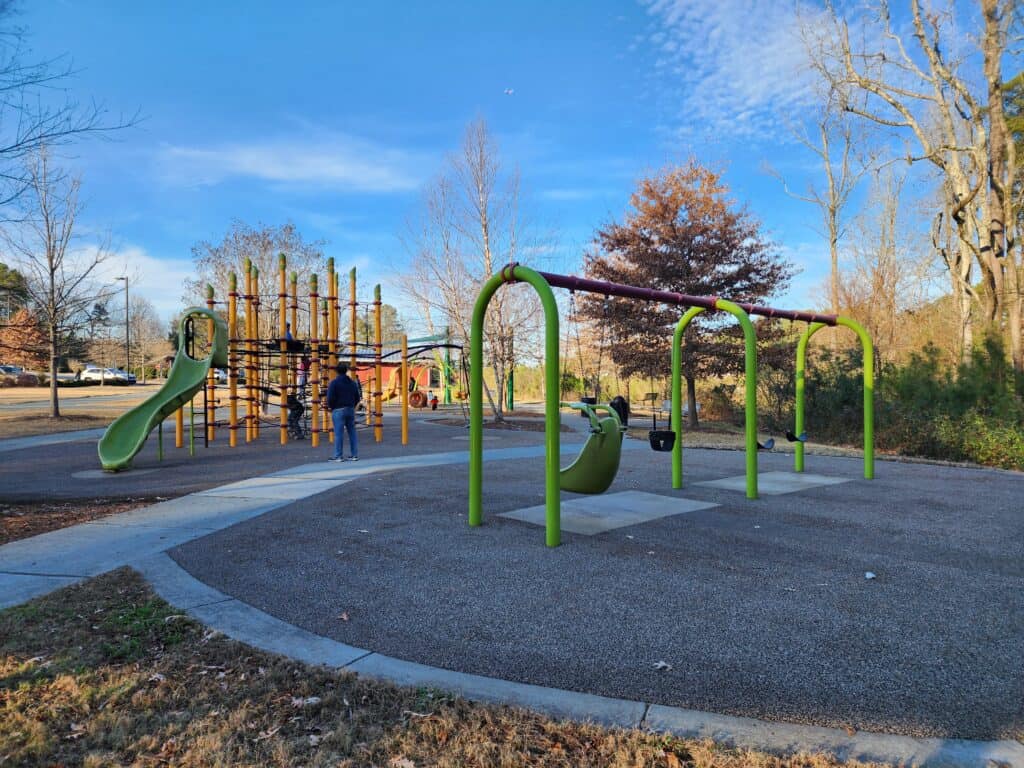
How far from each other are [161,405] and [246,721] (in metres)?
10.3

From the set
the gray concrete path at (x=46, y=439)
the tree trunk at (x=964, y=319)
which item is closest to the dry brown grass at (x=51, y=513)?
the gray concrete path at (x=46, y=439)

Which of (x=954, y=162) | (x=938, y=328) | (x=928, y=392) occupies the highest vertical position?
(x=954, y=162)

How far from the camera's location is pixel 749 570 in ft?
15.8

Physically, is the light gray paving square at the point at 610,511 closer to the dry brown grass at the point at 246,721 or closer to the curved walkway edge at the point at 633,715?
the curved walkway edge at the point at 633,715

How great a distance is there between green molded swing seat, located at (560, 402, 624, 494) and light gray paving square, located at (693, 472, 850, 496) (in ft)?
7.68

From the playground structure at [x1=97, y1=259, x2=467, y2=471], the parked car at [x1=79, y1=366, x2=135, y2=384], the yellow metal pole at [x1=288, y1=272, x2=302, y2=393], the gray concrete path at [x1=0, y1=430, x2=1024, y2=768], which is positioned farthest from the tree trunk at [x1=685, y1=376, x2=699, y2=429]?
the parked car at [x1=79, y1=366, x2=135, y2=384]

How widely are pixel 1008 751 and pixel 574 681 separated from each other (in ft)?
5.39

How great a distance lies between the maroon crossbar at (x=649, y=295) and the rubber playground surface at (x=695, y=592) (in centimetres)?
227

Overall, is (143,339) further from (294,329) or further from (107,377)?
(294,329)

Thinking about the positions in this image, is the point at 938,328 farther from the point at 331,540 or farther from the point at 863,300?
the point at 331,540

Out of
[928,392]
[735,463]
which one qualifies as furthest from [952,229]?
[735,463]

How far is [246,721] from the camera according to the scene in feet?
8.74

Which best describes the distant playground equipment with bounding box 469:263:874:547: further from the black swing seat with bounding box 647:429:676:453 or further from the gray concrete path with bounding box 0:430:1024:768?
the gray concrete path with bounding box 0:430:1024:768

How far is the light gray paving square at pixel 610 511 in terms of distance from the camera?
6.33 m
